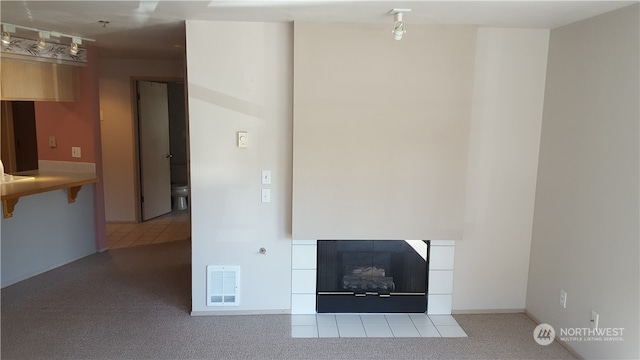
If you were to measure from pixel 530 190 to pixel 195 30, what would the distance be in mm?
2810

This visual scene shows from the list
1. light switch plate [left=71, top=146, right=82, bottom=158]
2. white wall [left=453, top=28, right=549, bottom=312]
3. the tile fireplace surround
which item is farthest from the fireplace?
light switch plate [left=71, top=146, right=82, bottom=158]

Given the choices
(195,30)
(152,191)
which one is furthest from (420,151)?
(152,191)

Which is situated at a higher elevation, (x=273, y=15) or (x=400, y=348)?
(x=273, y=15)

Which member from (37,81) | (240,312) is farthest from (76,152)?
(240,312)

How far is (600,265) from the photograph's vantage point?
105 inches

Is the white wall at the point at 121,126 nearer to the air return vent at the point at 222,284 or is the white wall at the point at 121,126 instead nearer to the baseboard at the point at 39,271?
the baseboard at the point at 39,271

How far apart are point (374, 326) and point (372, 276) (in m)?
0.40

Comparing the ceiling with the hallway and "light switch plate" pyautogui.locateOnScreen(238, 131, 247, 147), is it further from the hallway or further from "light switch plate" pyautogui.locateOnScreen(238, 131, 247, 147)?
the hallway

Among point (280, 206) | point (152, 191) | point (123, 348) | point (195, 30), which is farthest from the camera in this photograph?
point (152, 191)

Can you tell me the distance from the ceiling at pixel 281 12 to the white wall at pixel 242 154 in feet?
0.67

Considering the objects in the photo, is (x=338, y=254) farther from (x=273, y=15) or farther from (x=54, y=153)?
(x=54, y=153)

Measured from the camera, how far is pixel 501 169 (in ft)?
11.1

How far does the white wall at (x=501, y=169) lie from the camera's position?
326 centimetres

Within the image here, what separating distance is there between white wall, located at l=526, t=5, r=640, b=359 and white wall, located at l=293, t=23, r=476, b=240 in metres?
0.63
